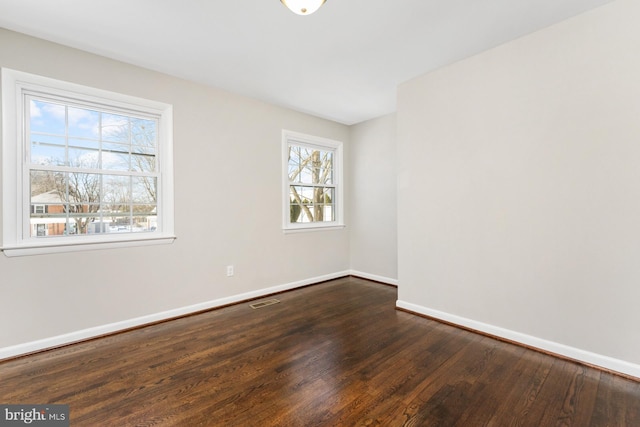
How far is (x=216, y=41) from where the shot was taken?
240cm

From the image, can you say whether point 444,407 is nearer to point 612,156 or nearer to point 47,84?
point 612,156

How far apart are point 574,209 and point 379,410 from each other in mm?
2023

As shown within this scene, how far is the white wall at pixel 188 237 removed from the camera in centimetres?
229

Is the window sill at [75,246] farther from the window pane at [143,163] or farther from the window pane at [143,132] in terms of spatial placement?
the window pane at [143,132]

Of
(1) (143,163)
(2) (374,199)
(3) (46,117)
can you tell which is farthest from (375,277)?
(3) (46,117)

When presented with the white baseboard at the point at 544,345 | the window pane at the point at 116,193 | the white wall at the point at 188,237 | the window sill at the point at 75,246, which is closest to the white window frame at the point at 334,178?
the white wall at the point at 188,237

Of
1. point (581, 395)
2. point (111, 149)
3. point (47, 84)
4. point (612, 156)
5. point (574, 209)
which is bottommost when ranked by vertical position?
point (581, 395)

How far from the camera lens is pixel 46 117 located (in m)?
2.43

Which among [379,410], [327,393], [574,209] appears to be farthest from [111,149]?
[574,209]

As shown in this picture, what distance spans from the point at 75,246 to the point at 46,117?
1.13m

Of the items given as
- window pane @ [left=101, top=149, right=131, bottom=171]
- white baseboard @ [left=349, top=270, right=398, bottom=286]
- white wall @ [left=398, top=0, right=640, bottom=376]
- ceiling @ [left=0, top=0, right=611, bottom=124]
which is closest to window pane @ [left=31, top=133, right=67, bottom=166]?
window pane @ [left=101, top=149, right=131, bottom=171]

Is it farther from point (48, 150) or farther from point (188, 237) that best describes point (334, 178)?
point (48, 150)

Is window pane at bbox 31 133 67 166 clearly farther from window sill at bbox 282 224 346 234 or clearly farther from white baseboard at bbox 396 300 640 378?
white baseboard at bbox 396 300 640 378

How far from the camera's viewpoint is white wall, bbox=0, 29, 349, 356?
229 cm
